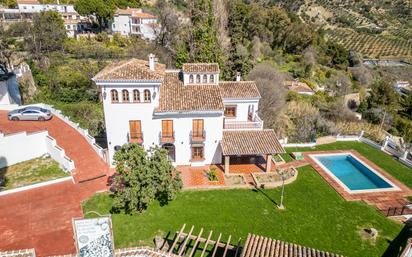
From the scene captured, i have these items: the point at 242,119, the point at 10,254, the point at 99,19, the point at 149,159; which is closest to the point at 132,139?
the point at 149,159

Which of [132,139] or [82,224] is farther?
[132,139]

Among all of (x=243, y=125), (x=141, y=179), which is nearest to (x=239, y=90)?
(x=243, y=125)

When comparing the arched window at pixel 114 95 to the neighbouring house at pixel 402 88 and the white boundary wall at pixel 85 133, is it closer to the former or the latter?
the white boundary wall at pixel 85 133

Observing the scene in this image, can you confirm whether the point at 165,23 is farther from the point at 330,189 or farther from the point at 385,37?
the point at 385,37

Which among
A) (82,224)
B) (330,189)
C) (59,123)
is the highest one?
(82,224)

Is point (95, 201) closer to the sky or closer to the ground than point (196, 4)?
closer to the ground

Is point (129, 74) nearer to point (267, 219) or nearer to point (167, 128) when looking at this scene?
point (167, 128)

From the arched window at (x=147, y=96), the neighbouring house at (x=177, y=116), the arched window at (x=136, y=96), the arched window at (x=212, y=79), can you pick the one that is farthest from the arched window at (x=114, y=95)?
the arched window at (x=212, y=79)
